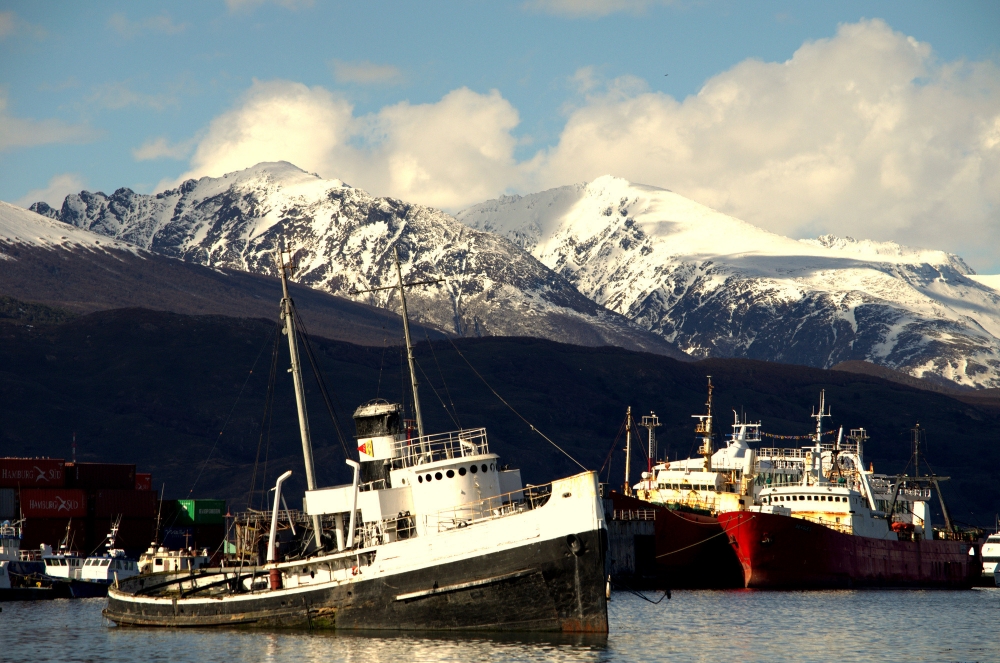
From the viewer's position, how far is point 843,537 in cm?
8962

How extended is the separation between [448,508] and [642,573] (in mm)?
45409

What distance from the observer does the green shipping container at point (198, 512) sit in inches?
4301

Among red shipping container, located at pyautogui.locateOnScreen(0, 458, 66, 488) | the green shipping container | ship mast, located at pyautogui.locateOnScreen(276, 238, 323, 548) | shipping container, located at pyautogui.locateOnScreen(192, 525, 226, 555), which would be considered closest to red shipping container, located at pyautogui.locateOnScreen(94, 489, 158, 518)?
the green shipping container

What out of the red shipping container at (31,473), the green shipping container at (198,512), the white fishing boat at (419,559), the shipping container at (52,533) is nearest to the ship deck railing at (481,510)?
the white fishing boat at (419,559)

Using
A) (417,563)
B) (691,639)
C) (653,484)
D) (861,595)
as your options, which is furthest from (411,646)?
(653,484)

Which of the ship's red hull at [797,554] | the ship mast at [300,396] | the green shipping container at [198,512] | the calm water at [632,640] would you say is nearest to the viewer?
the calm water at [632,640]

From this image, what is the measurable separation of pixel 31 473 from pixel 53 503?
377 centimetres

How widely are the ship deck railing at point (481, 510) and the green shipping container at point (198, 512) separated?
62733 mm

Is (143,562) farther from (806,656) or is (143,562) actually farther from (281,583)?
(806,656)

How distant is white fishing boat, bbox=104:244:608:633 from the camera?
47688 millimetres

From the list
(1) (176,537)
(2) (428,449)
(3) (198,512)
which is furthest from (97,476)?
(2) (428,449)

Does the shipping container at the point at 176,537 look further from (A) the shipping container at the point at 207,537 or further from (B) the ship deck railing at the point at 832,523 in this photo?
(B) the ship deck railing at the point at 832,523

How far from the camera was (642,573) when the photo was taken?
92938 millimetres

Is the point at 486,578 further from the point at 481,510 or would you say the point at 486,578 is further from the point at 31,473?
the point at 31,473
